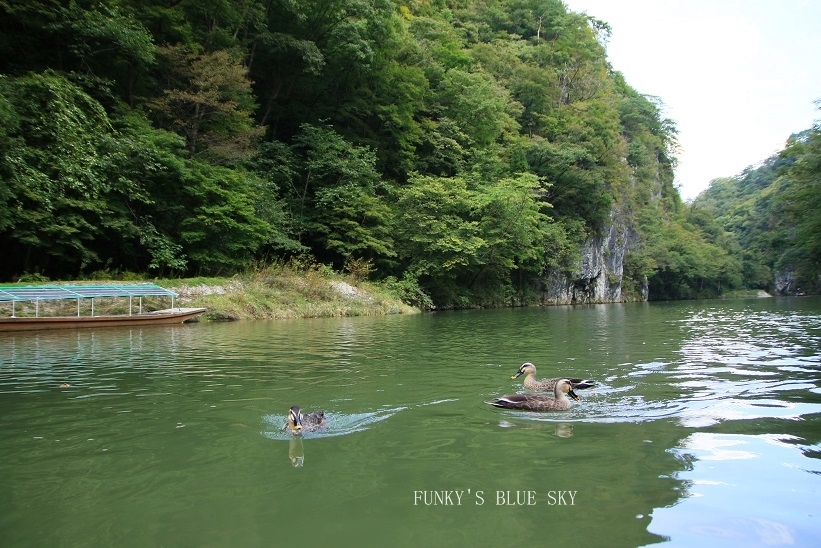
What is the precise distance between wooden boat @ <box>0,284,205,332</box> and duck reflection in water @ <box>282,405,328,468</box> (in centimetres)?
1288

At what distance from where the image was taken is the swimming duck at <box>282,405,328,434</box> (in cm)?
518

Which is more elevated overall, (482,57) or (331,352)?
(482,57)

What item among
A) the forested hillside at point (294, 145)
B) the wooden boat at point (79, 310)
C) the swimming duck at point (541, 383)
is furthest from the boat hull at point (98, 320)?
the swimming duck at point (541, 383)

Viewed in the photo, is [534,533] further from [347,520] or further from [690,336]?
[690,336]

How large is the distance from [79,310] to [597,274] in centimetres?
4180

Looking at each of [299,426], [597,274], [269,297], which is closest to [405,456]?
[299,426]

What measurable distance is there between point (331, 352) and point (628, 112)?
6903cm

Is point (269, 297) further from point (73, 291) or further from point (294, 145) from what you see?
point (294, 145)

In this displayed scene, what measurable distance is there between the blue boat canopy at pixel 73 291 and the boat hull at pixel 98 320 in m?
0.62

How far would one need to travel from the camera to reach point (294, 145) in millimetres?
28578

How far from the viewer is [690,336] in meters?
14.1

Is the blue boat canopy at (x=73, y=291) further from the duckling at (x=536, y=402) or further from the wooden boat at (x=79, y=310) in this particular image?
the duckling at (x=536, y=402)

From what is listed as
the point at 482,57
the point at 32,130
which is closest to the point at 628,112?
the point at 482,57

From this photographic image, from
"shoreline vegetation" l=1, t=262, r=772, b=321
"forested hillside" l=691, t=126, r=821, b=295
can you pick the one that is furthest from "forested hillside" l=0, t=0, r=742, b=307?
"forested hillside" l=691, t=126, r=821, b=295
